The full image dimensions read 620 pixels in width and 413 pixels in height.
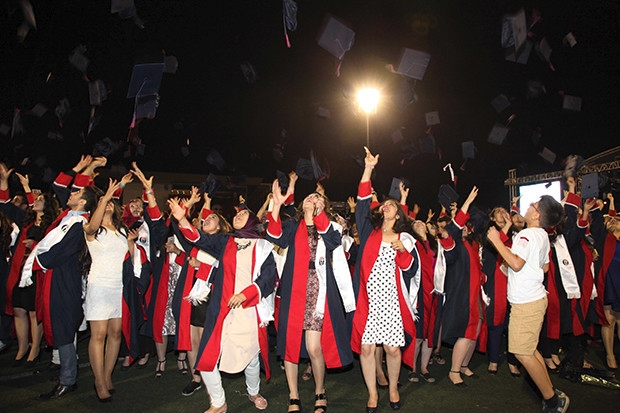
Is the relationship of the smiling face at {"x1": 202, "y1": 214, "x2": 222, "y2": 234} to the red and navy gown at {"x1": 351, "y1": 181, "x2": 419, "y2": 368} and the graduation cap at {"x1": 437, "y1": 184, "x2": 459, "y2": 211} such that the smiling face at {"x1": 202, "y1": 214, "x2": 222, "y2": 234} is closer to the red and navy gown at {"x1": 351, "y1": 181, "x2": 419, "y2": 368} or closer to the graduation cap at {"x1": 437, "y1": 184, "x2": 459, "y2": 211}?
the red and navy gown at {"x1": 351, "y1": 181, "x2": 419, "y2": 368}

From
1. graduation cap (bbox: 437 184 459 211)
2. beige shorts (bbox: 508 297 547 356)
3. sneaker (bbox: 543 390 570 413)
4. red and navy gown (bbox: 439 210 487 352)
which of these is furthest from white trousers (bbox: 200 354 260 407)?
graduation cap (bbox: 437 184 459 211)

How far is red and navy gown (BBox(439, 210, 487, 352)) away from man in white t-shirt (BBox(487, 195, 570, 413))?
99 centimetres

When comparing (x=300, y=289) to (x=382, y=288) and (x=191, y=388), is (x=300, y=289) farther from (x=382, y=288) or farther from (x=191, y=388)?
(x=191, y=388)

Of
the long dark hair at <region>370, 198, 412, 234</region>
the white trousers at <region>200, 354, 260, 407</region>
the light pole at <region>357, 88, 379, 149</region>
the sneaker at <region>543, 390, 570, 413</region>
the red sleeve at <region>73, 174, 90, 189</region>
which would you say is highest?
the light pole at <region>357, 88, 379, 149</region>

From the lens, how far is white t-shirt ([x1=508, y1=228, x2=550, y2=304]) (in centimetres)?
412

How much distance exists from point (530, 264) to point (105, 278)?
13.9ft

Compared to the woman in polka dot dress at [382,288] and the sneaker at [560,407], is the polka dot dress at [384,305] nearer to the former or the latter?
the woman in polka dot dress at [382,288]

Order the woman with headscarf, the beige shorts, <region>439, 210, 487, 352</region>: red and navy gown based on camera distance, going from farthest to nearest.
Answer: <region>439, 210, 487, 352</region>: red and navy gown < the woman with headscarf < the beige shorts

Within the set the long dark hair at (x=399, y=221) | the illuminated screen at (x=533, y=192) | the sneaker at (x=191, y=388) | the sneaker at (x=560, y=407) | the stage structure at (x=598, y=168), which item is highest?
the stage structure at (x=598, y=168)

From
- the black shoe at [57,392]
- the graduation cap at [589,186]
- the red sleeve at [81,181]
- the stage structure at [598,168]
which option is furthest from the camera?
the stage structure at [598,168]

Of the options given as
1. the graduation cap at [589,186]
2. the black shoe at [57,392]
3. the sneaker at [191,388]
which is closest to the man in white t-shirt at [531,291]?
the graduation cap at [589,186]

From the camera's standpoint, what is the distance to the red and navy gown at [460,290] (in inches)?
210

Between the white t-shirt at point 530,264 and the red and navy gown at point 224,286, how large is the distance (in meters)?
2.37

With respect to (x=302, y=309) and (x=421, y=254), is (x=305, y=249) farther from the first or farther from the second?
(x=421, y=254)
